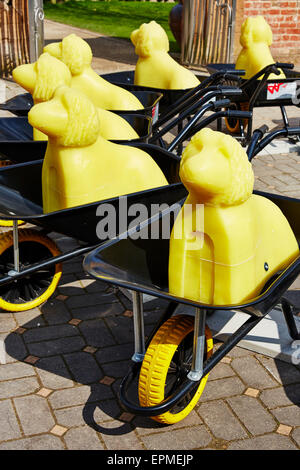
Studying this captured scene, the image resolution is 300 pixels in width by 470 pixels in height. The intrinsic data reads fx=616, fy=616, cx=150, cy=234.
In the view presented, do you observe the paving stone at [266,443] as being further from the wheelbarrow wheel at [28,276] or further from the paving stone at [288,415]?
the wheelbarrow wheel at [28,276]

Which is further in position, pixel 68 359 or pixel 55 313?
pixel 55 313

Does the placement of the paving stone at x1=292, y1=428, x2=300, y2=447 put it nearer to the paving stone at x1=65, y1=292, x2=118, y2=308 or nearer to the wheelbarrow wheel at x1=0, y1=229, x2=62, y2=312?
the paving stone at x1=65, y1=292, x2=118, y2=308

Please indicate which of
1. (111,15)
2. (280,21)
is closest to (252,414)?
(280,21)

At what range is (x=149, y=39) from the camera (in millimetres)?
6406

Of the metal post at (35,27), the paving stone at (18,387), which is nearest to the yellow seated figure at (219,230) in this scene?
the paving stone at (18,387)

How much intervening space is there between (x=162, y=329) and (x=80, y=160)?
4.06 feet

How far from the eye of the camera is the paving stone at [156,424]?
3096mm

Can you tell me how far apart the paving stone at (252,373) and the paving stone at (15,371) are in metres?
1.18

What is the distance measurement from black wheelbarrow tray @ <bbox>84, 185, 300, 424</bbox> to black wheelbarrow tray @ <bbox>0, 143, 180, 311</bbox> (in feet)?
1.60

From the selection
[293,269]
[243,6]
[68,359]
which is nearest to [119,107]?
[68,359]

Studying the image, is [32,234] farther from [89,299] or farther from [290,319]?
[290,319]

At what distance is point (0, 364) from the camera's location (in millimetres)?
3586

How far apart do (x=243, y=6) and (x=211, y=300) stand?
9.92 meters
